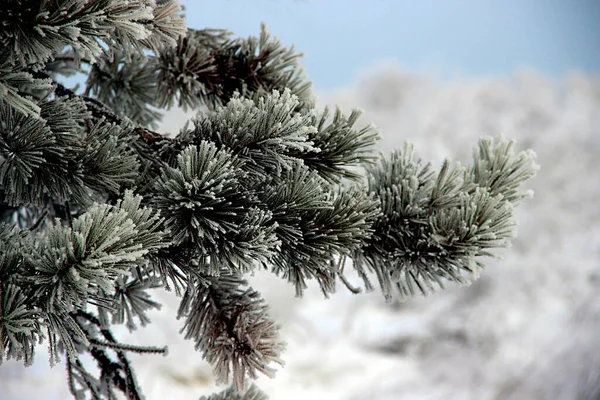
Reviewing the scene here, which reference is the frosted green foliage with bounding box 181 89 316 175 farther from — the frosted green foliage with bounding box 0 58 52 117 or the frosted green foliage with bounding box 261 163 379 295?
the frosted green foliage with bounding box 0 58 52 117

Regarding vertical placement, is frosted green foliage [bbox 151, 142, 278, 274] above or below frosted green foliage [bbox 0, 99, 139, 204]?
below

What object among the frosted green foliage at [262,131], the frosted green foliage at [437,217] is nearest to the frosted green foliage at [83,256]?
the frosted green foliage at [262,131]

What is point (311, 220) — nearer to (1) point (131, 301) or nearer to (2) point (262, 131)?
(2) point (262, 131)

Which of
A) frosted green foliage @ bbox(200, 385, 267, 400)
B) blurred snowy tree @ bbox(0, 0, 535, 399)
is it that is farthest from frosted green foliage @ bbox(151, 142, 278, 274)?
frosted green foliage @ bbox(200, 385, 267, 400)

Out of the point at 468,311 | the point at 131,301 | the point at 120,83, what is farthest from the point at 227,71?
the point at 468,311

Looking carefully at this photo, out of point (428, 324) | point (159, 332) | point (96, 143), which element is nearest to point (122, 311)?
point (96, 143)

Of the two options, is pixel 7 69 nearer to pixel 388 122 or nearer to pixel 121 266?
pixel 121 266

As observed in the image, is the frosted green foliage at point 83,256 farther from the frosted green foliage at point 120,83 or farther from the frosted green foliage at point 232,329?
the frosted green foliage at point 120,83
